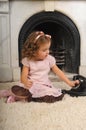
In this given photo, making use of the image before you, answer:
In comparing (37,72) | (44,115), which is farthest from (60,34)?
(44,115)

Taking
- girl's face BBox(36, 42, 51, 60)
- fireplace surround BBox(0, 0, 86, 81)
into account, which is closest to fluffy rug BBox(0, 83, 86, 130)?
girl's face BBox(36, 42, 51, 60)

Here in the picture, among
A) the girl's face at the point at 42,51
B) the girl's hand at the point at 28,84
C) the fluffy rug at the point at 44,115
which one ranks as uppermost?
the girl's face at the point at 42,51

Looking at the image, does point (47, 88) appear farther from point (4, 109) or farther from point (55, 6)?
point (55, 6)

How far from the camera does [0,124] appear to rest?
129 centimetres

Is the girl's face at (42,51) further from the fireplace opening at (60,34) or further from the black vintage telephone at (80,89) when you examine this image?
the fireplace opening at (60,34)

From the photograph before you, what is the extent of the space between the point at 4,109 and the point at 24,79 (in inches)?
10.6

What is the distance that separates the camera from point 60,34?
8.46ft

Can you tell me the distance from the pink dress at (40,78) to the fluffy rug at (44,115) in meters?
0.08

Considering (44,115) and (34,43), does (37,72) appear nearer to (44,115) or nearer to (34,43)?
(34,43)

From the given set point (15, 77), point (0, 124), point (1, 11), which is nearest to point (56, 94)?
point (0, 124)

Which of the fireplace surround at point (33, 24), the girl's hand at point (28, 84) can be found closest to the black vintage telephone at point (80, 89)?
the girl's hand at point (28, 84)

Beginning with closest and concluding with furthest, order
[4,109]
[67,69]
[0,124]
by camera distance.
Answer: [0,124]
[4,109]
[67,69]

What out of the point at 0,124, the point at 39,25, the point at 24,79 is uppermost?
the point at 39,25

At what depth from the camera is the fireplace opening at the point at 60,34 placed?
7.74ft
